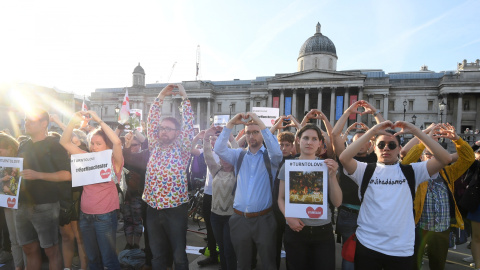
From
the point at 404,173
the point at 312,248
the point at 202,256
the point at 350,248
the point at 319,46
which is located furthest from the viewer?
the point at 319,46

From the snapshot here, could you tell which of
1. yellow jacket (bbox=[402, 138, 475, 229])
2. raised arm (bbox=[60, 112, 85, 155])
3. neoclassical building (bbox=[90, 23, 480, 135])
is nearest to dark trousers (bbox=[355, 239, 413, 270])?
yellow jacket (bbox=[402, 138, 475, 229])

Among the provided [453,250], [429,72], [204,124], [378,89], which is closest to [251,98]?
[204,124]

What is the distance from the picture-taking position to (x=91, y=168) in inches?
150

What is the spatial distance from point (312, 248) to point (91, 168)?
3.24 meters

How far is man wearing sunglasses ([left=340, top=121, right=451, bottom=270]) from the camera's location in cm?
285

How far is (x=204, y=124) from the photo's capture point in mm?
56156

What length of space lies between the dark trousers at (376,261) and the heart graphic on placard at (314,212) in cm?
57

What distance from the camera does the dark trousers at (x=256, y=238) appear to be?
140 inches

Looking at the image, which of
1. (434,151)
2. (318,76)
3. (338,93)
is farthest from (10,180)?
(338,93)

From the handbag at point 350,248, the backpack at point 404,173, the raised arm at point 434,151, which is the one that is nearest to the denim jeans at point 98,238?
the handbag at point 350,248

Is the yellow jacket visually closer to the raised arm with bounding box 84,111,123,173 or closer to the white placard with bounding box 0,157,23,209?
the raised arm with bounding box 84,111,123,173

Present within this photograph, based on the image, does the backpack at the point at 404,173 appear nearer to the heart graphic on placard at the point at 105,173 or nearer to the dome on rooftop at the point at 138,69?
the heart graphic on placard at the point at 105,173

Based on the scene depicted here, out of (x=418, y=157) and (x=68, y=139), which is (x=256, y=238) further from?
(x=68, y=139)

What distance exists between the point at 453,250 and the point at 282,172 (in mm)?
5979
